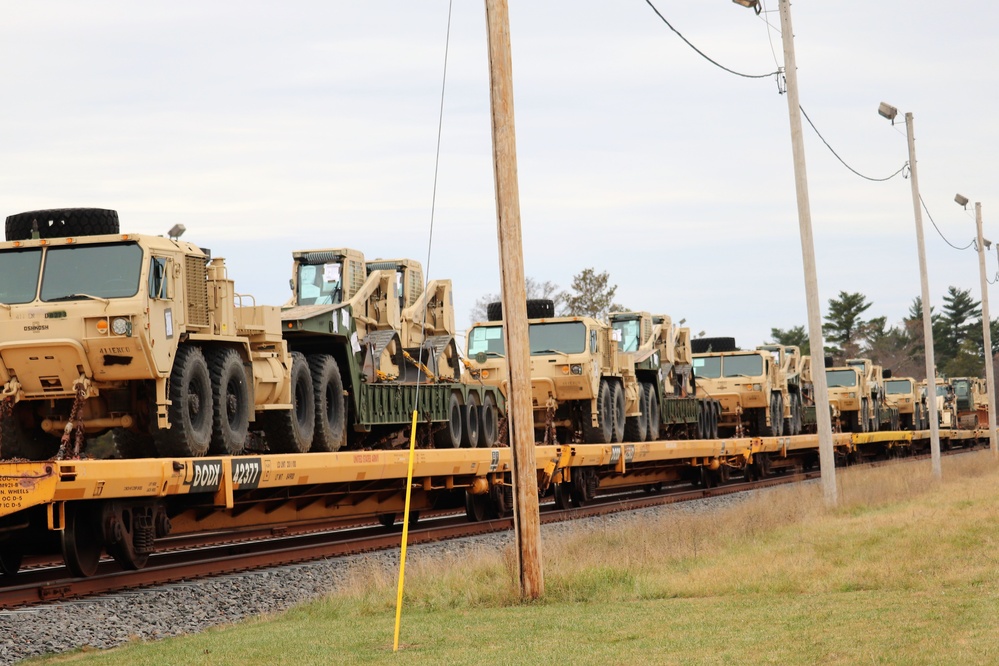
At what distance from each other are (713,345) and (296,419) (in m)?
24.1

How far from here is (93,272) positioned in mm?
13797

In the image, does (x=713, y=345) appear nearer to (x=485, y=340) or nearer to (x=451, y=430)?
(x=485, y=340)

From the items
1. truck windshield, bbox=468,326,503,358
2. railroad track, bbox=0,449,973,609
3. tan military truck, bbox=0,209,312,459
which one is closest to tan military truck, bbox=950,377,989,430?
truck windshield, bbox=468,326,503,358

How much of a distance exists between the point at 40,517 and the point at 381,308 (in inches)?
320

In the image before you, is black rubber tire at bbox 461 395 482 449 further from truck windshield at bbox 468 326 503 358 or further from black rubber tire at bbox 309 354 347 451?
black rubber tire at bbox 309 354 347 451

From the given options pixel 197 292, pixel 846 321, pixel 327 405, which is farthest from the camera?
pixel 846 321

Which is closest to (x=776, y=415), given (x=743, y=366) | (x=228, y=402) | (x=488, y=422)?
(x=743, y=366)

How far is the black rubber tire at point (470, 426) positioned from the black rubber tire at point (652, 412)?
7809 mm

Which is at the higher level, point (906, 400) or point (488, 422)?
point (906, 400)

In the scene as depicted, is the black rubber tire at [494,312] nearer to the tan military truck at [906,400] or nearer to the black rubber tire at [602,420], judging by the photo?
the black rubber tire at [602,420]

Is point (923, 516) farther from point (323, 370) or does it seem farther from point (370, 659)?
point (370, 659)

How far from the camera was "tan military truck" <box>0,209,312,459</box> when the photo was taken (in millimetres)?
13430

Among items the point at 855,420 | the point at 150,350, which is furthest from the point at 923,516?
the point at 855,420

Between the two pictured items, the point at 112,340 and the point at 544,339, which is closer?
the point at 112,340
